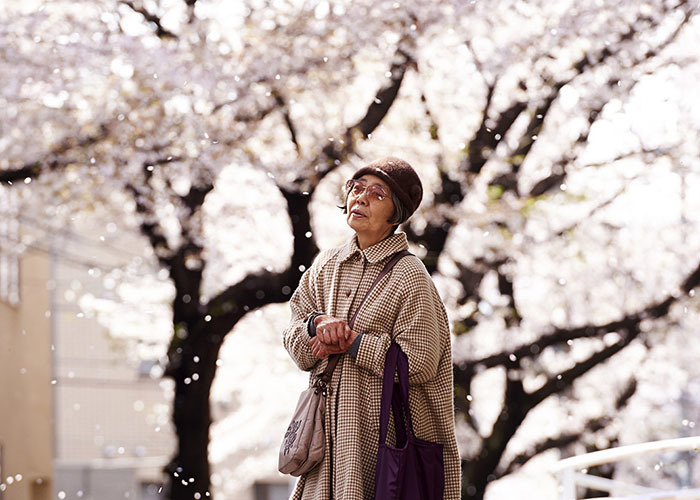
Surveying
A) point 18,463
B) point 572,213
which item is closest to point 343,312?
point 572,213

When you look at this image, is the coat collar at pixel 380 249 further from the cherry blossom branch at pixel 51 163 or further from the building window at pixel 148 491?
the building window at pixel 148 491

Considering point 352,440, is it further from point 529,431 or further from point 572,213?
point 529,431

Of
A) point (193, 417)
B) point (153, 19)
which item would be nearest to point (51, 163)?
point (153, 19)

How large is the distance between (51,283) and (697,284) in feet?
13.5

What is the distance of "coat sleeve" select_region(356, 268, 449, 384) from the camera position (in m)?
2.04

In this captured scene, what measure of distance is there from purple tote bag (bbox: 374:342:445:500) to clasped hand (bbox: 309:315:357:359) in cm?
9

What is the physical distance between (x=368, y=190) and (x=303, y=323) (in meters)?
0.31

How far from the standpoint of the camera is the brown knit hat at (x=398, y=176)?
7.00ft

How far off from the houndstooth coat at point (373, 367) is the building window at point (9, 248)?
13.1 feet

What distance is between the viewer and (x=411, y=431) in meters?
2.03

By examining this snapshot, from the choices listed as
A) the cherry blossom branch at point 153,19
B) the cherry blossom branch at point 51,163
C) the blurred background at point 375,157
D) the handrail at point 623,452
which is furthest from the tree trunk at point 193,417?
the handrail at point 623,452

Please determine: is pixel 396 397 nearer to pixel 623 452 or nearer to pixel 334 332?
pixel 334 332

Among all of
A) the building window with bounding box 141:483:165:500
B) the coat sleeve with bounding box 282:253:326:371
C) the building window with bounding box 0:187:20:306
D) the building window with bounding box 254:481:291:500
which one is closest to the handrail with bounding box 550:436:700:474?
the coat sleeve with bounding box 282:253:326:371

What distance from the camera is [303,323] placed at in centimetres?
214
